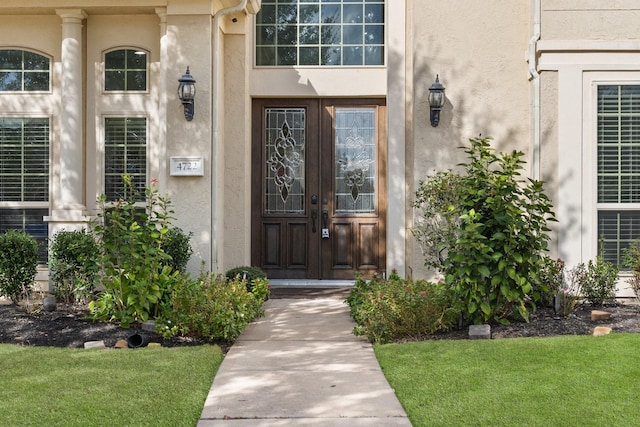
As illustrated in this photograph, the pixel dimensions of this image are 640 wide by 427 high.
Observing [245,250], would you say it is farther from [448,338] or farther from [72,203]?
[448,338]

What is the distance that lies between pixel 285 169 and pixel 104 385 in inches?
229

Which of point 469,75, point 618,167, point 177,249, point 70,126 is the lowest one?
point 177,249

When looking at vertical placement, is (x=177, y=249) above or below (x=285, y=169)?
below

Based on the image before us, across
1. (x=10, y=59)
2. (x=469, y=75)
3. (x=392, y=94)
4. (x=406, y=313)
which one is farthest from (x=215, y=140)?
(x=406, y=313)

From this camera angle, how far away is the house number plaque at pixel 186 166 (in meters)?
9.07

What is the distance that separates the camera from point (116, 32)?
31.2 feet

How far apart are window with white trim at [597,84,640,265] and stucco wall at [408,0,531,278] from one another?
943mm

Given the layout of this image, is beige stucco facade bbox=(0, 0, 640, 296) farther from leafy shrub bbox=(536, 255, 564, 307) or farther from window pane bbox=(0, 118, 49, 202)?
leafy shrub bbox=(536, 255, 564, 307)

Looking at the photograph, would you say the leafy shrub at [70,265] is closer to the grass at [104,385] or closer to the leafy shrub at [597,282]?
the grass at [104,385]

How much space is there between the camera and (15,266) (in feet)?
26.9

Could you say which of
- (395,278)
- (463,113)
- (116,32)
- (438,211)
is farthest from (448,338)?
(116,32)

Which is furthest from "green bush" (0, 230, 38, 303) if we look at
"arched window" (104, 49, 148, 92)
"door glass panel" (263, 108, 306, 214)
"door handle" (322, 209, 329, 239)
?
"door handle" (322, 209, 329, 239)

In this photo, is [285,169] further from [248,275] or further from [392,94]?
[248,275]

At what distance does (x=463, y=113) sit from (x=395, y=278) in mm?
2522
